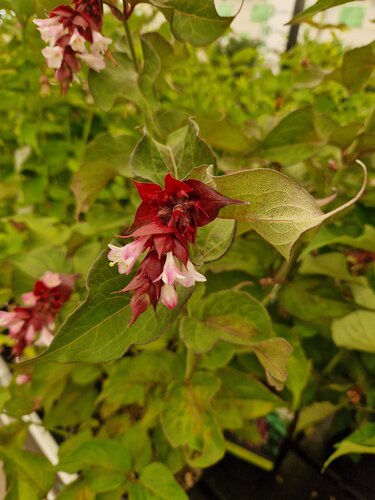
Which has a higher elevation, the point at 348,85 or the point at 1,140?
the point at 348,85

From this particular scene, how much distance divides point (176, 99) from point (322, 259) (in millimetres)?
441

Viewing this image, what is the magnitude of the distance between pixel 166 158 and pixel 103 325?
0.10 meters

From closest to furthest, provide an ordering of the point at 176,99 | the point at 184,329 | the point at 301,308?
the point at 184,329
the point at 301,308
the point at 176,99

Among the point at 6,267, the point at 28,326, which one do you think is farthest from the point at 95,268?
the point at 6,267

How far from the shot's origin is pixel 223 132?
1.26 feet

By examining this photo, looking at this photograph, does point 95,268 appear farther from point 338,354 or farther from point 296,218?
point 338,354

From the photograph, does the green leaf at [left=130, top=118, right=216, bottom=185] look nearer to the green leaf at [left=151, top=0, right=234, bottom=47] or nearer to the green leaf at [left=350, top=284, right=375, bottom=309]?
the green leaf at [left=151, top=0, right=234, bottom=47]

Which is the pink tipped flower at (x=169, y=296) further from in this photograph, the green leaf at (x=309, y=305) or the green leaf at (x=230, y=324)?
the green leaf at (x=309, y=305)

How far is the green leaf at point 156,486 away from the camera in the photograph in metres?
0.34

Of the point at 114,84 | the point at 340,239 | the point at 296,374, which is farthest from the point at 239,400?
the point at 114,84

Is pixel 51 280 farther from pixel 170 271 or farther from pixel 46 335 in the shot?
pixel 170 271

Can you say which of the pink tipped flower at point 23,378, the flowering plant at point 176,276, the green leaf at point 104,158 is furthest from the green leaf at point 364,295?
the pink tipped flower at point 23,378

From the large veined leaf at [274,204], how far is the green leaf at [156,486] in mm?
252

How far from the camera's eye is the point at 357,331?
0.32 metres
